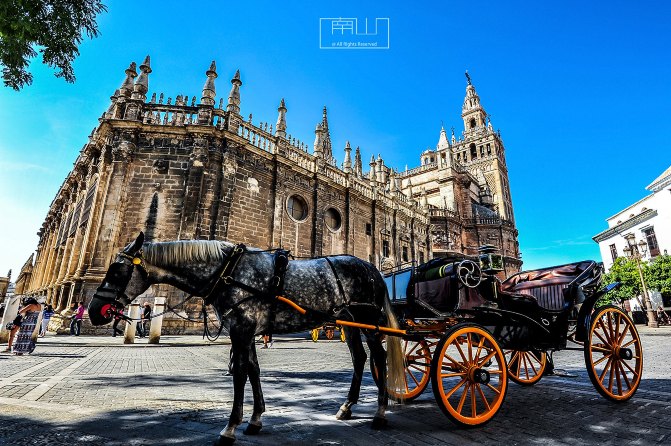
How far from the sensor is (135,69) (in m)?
16.4

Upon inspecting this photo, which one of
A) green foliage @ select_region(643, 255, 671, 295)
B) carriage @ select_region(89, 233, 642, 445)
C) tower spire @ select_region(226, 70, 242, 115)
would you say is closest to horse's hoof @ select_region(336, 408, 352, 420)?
carriage @ select_region(89, 233, 642, 445)

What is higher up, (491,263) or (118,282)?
(491,263)


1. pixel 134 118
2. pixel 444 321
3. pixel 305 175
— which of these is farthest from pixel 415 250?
pixel 444 321

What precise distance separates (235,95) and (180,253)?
1592cm

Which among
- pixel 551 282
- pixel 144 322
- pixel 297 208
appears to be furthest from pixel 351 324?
pixel 297 208

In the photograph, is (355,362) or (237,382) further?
(355,362)

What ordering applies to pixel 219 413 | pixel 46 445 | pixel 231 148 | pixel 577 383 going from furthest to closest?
1. pixel 231 148
2. pixel 577 383
3. pixel 219 413
4. pixel 46 445

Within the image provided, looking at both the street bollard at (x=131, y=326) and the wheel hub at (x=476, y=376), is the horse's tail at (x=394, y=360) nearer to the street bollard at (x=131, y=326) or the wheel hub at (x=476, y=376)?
the wheel hub at (x=476, y=376)

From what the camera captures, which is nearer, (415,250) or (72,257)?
(72,257)

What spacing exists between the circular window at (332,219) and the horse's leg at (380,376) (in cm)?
1685

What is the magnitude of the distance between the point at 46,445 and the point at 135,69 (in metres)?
18.6

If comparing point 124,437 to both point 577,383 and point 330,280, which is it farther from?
point 577,383

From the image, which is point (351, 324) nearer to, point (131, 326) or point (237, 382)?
point (237, 382)

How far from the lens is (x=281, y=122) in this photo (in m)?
19.6
